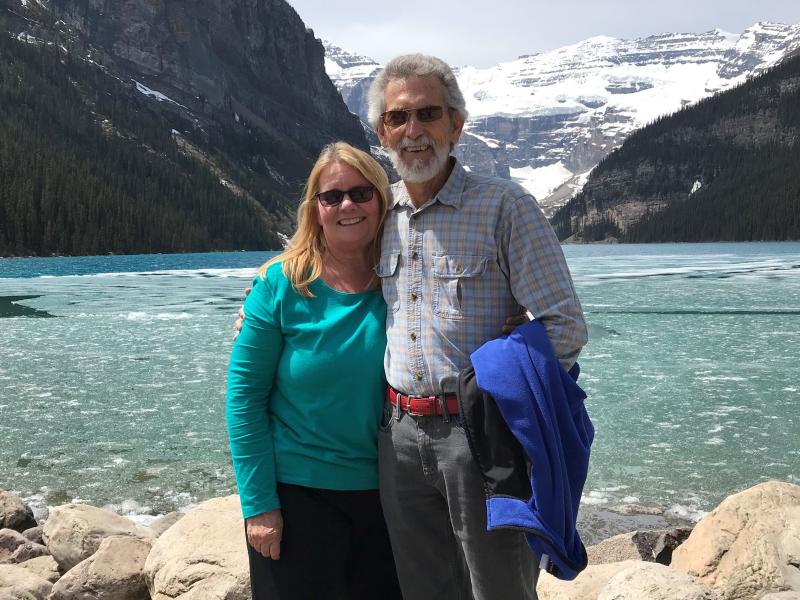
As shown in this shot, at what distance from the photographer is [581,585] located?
4.64 metres

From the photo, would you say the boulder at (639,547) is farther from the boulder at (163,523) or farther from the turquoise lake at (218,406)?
the boulder at (163,523)

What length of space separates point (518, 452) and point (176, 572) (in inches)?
111

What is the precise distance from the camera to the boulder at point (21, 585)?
4.97 m

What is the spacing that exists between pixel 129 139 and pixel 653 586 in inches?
5928

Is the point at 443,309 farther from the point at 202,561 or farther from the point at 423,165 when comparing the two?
the point at 202,561

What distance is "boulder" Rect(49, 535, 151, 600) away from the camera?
4.96m

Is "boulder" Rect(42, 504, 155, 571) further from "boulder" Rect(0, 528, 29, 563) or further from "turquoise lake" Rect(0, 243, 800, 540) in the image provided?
"turquoise lake" Rect(0, 243, 800, 540)

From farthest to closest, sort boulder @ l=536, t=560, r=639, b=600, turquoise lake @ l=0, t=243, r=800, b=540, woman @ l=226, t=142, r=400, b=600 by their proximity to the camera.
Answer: turquoise lake @ l=0, t=243, r=800, b=540
boulder @ l=536, t=560, r=639, b=600
woman @ l=226, t=142, r=400, b=600

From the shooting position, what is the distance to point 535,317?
2.84 metres

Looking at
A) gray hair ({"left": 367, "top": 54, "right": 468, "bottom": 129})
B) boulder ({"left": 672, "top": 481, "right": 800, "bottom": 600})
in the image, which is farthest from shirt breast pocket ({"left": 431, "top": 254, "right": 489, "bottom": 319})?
boulder ({"left": 672, "top": 481, "right": 800, "bottom": 600})

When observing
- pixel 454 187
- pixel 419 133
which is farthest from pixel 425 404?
pixel 419 133

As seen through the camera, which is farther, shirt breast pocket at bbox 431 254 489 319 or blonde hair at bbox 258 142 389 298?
blonde hair at bbox 258 142 389 298

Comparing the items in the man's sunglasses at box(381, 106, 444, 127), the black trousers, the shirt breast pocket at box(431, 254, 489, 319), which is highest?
the man's sunglasses at box(381, 106, 444, 127)

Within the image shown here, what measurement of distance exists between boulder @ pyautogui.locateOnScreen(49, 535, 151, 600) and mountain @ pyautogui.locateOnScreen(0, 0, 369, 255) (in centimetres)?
Result: 9375
